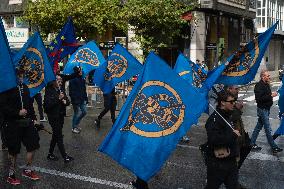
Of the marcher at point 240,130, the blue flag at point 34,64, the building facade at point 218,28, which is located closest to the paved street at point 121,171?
the marcher at point 240,130

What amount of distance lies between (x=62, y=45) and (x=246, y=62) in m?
4.99

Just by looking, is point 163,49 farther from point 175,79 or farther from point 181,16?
point 175,79

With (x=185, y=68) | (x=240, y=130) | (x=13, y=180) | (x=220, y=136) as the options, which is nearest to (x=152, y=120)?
(x=220, y=136)

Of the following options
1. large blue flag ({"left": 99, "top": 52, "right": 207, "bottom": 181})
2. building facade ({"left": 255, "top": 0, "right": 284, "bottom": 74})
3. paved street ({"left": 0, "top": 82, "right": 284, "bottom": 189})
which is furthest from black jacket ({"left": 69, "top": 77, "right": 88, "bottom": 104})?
building facade ({"left": 255, "top": 0, "right": 284, "bottom": 74})

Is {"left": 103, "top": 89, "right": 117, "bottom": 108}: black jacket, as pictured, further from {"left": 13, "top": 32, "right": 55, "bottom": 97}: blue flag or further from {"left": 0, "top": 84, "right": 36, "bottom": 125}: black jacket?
{"left": 0, "top": 84, "right": 36, "bottom": 125}: black jacket

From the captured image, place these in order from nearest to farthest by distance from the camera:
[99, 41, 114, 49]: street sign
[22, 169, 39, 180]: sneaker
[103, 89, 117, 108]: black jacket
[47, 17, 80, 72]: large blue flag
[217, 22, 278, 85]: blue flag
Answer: [22, 169, 39, 180]: sneaker
[217, 22, 278, 85]: blue flag
[47, 17, 80, 72]: large blue flag
[103, 89, 117, 108]: black jacket
[99, 41, 114, 49]: street sign

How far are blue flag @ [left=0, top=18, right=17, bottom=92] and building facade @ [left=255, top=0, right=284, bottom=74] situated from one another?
108ft

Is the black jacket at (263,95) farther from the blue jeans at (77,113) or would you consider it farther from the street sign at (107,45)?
the street sign at (107,45)

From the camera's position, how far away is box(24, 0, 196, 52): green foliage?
2397 centimetres

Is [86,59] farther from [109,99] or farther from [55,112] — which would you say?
[55,112]

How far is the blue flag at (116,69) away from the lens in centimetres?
1176

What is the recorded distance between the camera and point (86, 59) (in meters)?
13.3

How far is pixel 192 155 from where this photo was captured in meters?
8.71

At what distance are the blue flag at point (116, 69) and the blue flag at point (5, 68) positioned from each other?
5638 mm
